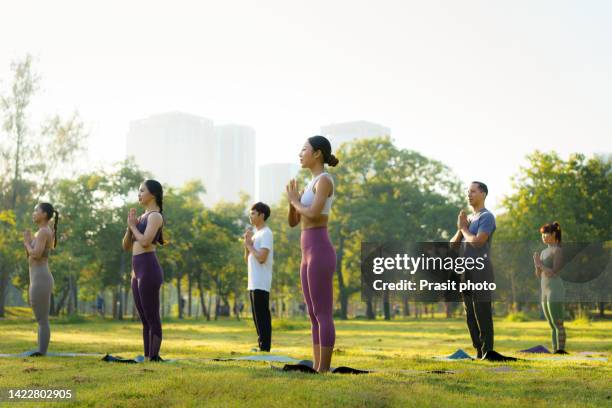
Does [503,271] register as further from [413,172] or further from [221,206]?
[221,206]

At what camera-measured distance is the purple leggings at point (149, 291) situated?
820cm

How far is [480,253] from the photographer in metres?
8.95

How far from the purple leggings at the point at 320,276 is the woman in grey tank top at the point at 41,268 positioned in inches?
182

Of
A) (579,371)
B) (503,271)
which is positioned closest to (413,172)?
(503,271)

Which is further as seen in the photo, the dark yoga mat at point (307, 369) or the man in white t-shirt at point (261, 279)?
the man in white t-shirt at point (261, 279)

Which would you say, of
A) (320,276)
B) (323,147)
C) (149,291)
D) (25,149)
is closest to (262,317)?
(149,291)

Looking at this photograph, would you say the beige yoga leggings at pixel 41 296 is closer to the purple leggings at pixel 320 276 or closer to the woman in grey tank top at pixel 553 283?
the purple leggings at pixel 320 276

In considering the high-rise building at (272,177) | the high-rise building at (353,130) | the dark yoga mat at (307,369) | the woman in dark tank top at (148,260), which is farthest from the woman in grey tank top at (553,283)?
the high-rise building at (272,177)

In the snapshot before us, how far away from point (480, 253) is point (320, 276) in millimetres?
3225

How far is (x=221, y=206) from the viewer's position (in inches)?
2586

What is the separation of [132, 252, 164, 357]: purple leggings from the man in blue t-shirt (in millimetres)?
4083

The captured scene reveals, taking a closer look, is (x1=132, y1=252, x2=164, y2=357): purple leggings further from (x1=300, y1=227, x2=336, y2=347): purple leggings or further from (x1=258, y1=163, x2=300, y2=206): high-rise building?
(x1=258, y1=163, x2=300, y2=206): high-rise building

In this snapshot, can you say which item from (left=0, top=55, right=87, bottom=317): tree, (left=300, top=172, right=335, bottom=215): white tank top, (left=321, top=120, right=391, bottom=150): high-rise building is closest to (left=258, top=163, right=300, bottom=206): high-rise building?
(left=321, top=120, right=391, bottom=150): high-rise building

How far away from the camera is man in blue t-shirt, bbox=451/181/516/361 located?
29.0 ft
